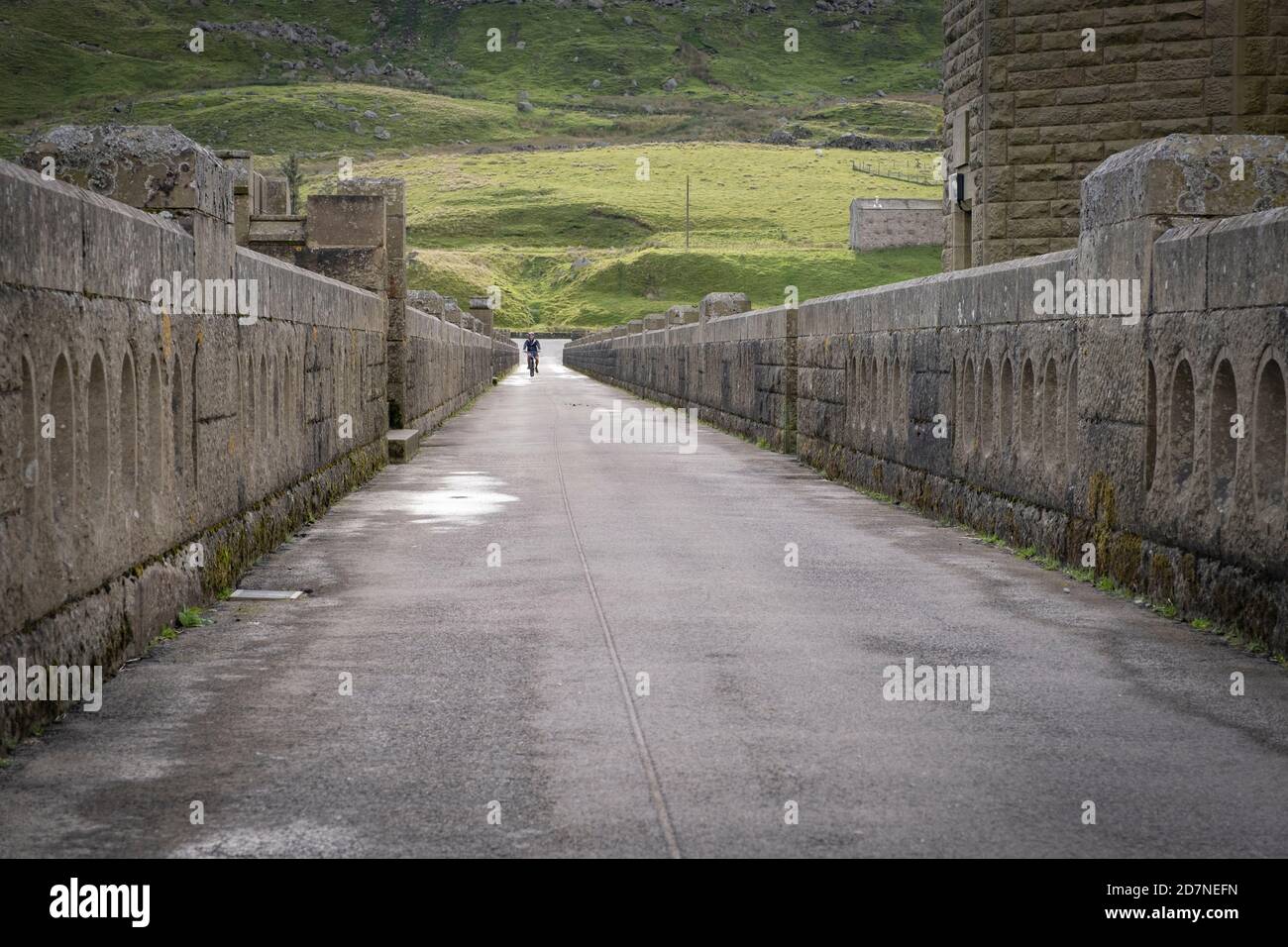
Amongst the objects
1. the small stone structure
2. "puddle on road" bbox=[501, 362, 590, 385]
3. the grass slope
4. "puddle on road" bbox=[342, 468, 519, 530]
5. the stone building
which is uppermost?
the grass slope

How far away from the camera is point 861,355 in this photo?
16609 mm

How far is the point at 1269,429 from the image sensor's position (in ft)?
24.5

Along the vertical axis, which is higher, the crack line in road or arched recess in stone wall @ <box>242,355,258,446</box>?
arched recess in stone wall @ <box>242,355,258,446</box>

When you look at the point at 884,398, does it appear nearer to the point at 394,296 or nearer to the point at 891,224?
the point at 394,296

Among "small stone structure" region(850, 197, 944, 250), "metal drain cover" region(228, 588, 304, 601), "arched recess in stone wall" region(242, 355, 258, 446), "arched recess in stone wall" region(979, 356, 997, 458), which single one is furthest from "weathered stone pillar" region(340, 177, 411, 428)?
"small stone structure" region(850, 197, 944, 250)

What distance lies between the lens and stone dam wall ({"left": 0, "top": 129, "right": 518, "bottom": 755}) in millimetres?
5840

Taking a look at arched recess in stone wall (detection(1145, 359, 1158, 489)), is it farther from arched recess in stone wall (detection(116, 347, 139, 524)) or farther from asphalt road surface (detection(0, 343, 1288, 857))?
arched recess in stone wall (detection(116, 347, 139, 524))

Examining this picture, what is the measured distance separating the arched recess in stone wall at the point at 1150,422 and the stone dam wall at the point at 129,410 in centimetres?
520

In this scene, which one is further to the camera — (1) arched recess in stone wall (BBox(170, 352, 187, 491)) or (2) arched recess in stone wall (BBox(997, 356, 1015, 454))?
(2) arched recess in stone wall (BBox(997, 356, 1015, 454))

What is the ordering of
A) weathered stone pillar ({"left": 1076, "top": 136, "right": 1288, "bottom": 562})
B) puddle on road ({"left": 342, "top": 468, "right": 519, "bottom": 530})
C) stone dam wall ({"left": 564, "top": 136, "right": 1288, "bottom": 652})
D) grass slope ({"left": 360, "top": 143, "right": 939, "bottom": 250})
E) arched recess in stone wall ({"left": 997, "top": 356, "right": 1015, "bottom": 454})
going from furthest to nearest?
grass slope ({"left": 360, "top": 143, "right": 939, "bottom": 250}) → puddle on road ({"left": 342, "top": 468, "right": 519, "bottom": 530}) → arched recess in stone wall ({"left": 997, "top": 356, "right": 1015, "bottom": 454}) → weathered stone pillar ({"left": 1076, "top": 136, "right": 1288, "bottom": 562}) → stone dam wall ({"left": 564, "top": 136, "right": 1288, "bottom": 652})

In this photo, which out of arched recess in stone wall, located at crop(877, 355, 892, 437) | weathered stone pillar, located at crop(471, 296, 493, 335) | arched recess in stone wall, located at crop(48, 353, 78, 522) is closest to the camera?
arched recess in stone wall, located at crop(48, 353, 78, 522)

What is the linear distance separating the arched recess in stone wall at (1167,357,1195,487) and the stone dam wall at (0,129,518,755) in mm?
5234

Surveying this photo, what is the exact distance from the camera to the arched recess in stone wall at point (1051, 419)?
34.2 feet
